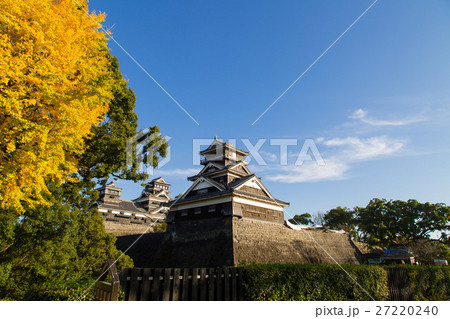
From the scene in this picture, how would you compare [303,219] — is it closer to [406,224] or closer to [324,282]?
[406,224]

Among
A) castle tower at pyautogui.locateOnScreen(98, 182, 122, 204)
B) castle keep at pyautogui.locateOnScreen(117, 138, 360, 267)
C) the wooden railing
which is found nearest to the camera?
the wooden railing

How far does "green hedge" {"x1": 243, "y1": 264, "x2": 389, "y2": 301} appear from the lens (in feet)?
24.1

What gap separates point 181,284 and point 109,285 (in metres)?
1.85

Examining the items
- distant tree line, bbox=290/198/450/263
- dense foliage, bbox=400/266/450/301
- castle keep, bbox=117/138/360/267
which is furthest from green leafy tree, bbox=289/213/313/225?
dense foliage, bbox=400/266/450/301

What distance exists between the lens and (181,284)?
6262 millimetres

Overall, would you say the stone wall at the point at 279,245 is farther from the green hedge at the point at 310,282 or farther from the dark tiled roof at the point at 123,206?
the dark tiled roof at the point at 123,206

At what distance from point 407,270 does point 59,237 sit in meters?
13.8

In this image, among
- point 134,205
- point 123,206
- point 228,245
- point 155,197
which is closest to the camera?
point 228,245

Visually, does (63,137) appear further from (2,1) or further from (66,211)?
(2,1)

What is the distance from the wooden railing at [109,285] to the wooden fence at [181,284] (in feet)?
1.34

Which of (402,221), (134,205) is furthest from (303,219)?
(134,205)

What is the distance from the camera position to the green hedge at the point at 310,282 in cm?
735

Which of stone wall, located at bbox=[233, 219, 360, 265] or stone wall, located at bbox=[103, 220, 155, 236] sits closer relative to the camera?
stone wall, located at bbox=[233, 219, 360, 265]

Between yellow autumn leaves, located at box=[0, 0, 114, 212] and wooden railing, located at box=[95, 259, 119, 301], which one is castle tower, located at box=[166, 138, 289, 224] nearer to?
yellow autumn leaves, located at box=[0, 0, 114, 212]
